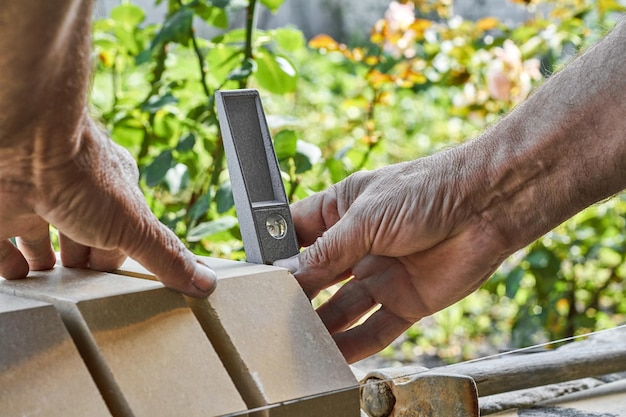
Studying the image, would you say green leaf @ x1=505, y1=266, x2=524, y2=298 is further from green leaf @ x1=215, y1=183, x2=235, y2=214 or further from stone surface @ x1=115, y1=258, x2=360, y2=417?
stone surface @ x1=115, y1=258, x2=360, y2=417

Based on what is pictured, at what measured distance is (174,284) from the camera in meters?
1.03

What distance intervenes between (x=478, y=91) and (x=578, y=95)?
1.62 metres

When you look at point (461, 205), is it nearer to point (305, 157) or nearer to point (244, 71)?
point (305, 157)

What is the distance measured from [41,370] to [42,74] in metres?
0.30

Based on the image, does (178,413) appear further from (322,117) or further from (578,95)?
(322,117)

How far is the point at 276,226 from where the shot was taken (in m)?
1.29

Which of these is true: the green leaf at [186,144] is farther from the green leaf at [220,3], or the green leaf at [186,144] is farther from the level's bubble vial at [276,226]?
the level's bubble vial at [276,226]

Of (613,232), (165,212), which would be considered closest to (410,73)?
(165,212)

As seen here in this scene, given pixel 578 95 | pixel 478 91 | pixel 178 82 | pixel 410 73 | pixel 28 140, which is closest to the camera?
pixel 28 140

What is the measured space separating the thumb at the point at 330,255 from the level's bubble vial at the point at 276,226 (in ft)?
0.13

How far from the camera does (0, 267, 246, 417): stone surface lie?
92cm

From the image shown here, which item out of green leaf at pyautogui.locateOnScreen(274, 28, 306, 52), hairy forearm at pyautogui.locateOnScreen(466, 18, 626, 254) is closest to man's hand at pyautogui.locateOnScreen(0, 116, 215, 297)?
hairy forearm at pyautogui.locateOnScreen(466, 18, 626, 254)

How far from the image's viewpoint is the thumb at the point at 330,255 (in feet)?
4.26

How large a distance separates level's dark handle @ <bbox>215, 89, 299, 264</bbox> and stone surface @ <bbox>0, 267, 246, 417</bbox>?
258mm
